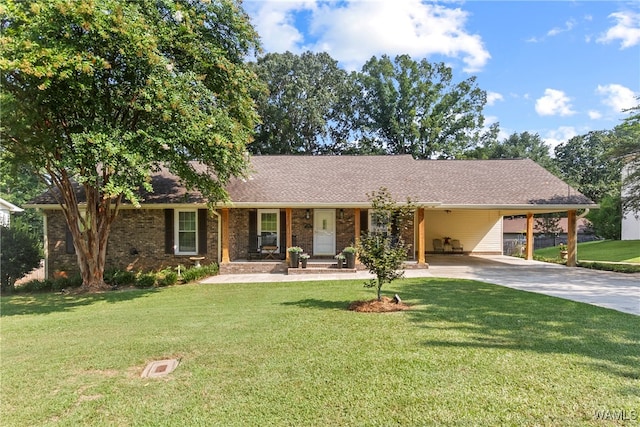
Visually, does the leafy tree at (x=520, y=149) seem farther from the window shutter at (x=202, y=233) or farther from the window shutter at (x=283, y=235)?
the window shutter at (x=202, y=233)

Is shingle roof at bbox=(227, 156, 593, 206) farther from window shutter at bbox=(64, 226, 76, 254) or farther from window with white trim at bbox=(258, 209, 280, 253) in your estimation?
window shutter at bbox=(64, 226, 76, 254)

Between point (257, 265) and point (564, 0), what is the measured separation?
12379 millimetres

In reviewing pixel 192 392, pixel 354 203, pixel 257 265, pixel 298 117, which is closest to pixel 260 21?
pixel 354 203

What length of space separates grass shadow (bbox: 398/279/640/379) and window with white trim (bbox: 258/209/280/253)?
23.8 feet

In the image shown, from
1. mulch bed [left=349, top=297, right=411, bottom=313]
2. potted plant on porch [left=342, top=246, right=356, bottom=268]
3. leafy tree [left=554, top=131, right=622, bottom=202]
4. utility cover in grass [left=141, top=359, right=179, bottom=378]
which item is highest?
leafy tree [left=554, top=131, right=622, bottom=202]

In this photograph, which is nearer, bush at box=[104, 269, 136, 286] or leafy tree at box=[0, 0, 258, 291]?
leafy tree at box=[0, 0, 258, 291]

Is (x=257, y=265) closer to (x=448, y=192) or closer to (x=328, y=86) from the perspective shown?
(x=448, y=192)

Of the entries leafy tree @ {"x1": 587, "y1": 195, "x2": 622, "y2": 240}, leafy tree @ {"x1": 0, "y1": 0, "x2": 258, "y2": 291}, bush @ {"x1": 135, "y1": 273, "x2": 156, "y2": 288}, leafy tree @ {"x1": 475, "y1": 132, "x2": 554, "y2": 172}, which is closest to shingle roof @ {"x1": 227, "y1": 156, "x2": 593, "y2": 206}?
leafy tree @ {"x1": 0, "y1": 0, "x2": 258, "y2": 291}

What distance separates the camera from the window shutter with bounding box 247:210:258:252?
14.9 m

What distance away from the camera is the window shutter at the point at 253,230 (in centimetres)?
1486

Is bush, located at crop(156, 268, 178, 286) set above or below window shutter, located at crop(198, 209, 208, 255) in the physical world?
below

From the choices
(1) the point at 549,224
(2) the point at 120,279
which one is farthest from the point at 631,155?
(1) the point at 549,224

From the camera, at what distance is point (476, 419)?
3145 mm

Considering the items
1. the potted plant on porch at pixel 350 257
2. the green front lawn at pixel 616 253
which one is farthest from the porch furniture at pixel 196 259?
the green front lawn at pixel 616 253
